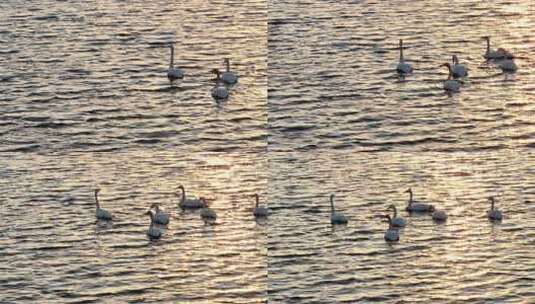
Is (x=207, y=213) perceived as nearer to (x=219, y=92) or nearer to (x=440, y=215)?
(x=440, y=215)

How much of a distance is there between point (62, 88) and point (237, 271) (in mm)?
14504

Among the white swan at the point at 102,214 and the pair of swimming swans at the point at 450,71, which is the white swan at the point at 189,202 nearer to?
the white swan at the point at 102,214

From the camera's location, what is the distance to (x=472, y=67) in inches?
2140

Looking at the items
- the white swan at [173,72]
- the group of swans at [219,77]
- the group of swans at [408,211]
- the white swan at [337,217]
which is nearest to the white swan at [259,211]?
the white swan at [337,217]

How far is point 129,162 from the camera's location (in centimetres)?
4525

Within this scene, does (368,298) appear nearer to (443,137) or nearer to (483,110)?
(443,137)

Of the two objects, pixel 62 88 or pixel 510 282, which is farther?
pixel 62 88

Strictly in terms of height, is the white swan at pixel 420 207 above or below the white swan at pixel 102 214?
above

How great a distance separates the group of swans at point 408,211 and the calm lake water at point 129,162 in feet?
4.23

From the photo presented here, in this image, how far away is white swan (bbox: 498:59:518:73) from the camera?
51675mm

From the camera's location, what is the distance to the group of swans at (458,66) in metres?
49.2

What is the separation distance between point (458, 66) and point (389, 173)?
382 inches

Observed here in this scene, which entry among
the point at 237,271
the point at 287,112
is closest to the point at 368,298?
the point at 237,271

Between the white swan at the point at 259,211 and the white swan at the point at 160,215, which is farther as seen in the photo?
the white swan at the point at 160,215
